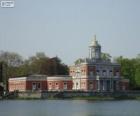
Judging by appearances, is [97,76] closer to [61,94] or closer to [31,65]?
[61,94]

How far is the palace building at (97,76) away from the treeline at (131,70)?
118 centimetres

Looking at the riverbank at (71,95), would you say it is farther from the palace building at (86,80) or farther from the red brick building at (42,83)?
the palace building at (86,80)

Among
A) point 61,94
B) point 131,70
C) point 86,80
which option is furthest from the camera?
point 131,70

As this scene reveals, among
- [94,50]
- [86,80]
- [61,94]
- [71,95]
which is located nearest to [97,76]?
[86,80]

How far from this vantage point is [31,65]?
6175cm

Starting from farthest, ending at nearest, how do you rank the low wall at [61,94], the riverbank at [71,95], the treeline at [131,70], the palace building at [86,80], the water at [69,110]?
the treeline at [131,70], the palace building at [86,80], the low wall at [61,94], the riverbank at [71,95], the water at [69,110]

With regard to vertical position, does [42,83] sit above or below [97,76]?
below

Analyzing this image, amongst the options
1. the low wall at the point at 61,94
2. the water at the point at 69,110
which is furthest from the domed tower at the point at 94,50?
the water at the point at 69,110

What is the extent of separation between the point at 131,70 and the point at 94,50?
4390mm

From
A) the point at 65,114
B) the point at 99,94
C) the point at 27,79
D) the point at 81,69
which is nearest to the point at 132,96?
the point at 99,94

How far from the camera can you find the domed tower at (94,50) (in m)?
54.4

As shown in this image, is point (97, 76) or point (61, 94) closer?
point (61, 94)

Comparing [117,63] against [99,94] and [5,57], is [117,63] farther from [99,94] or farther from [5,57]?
[5,57]

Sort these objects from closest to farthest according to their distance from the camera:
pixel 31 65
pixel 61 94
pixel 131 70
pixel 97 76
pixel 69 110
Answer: pixel 69 110 → pixel 61 94 → pixel 97 76 → pixel 131 70 → pixel 31 65
